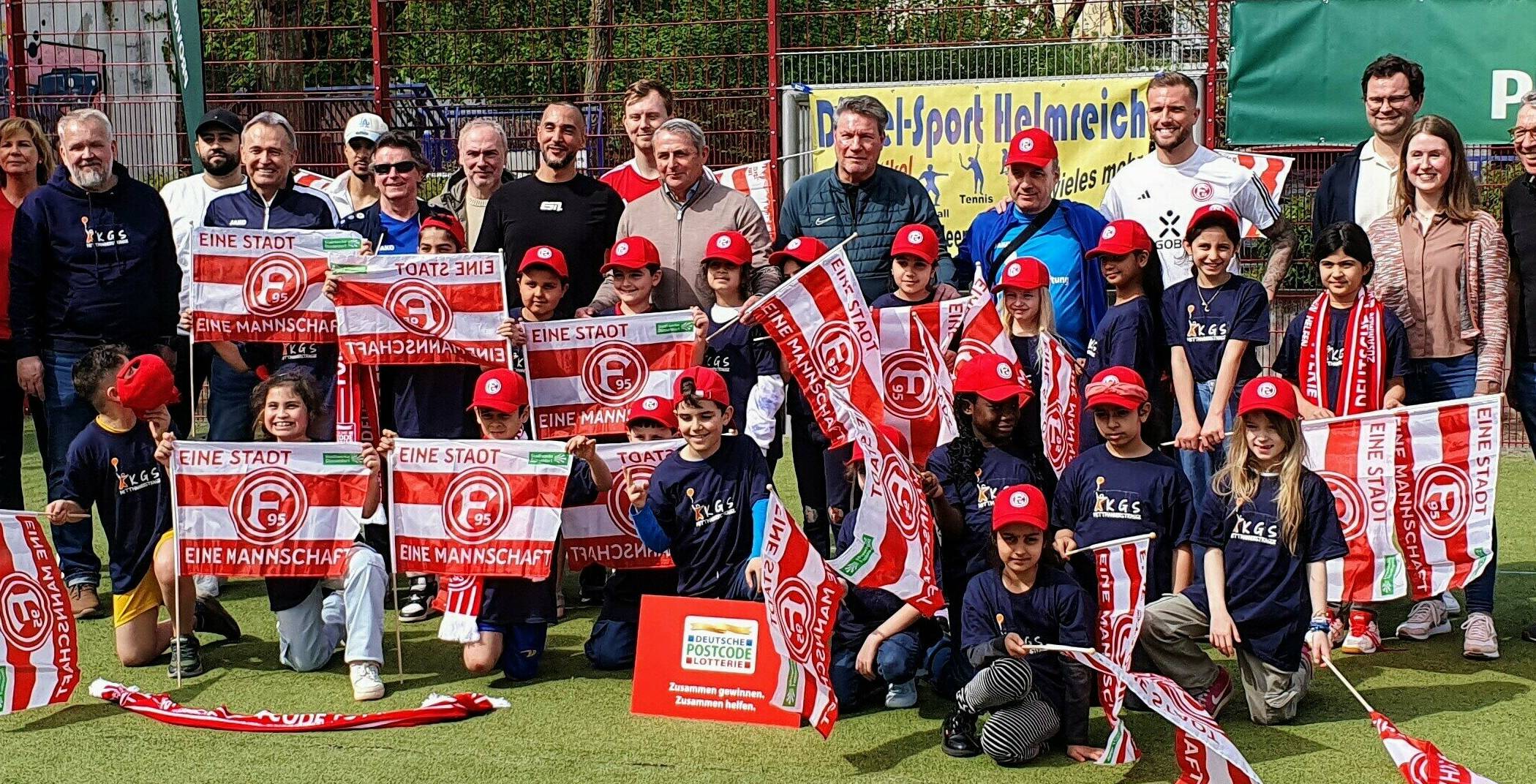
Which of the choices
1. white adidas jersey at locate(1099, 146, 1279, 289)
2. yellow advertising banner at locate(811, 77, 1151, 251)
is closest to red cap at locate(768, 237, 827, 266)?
white adidas jersey at locate(1099, 146, 1279, 289)

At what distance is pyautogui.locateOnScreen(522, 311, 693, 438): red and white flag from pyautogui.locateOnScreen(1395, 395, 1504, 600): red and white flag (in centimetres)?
304

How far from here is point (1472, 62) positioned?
10.6 metres

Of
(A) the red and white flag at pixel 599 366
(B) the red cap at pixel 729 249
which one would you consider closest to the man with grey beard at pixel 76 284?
(A) the red and white flag at pixel 599 366

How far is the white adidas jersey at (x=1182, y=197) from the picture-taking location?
769 cm

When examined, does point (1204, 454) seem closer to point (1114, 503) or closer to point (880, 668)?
point (1114, 503)

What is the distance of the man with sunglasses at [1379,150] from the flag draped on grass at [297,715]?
13.7ft

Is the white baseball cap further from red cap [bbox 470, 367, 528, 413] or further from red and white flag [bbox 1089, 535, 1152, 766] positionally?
red and white flag [bbox 1089, 535, 1152, 766]

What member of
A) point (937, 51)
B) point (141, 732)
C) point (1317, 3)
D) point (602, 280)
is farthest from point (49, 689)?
point (1317, 3)

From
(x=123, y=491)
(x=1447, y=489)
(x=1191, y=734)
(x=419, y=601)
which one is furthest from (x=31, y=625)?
(x=1447, y=489)

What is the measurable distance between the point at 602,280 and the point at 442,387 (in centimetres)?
98

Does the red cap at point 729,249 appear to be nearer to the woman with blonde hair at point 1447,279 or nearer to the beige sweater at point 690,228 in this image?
the beige sweater at point 690,228

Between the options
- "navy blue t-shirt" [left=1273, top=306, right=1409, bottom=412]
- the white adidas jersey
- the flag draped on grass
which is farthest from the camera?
the white adidas jersey

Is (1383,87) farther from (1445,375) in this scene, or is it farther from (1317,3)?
(1317,3)

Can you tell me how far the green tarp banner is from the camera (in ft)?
34.7
